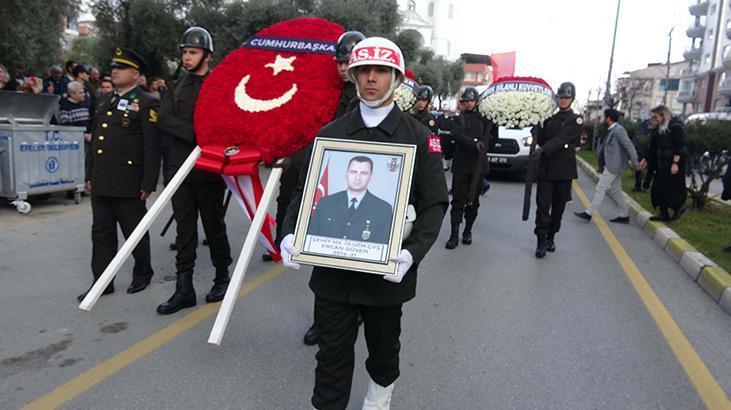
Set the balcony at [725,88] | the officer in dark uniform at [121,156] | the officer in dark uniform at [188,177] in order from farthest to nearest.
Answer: the balcony at [725,88], the officer in dark uniform at [121,156], the officer in dark uniform at [188,177]

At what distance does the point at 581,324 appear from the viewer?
176 inches

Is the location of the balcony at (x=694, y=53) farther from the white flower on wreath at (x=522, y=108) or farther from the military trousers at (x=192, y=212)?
the military trousers at (x=192, y=212)

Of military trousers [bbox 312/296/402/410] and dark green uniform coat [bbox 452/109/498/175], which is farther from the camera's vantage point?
dark green uniform coat [bbox 452/109/498/175]

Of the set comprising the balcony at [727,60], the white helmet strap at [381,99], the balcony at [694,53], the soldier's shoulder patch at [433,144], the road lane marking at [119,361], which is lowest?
the road lane marking at [119,361]

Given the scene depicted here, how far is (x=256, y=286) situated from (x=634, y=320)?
3.22 meters

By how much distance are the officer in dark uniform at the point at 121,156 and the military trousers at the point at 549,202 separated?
14.0 feet

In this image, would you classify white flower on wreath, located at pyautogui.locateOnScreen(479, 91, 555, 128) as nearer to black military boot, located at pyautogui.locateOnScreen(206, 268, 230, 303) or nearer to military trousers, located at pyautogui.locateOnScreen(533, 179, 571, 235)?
military trousers, located at pyautogui.locateOnScreen(533, 179, 571, 235)

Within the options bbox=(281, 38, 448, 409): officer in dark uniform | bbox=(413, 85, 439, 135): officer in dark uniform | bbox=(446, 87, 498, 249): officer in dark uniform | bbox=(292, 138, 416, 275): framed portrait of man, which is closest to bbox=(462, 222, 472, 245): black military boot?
bbox=(446, 87, 498, 249): officer in dark uniform

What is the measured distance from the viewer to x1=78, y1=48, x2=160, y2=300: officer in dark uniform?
Answer: 454 cm

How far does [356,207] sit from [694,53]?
8352 centimetres

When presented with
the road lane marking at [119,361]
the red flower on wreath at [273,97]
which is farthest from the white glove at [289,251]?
the road lane marking at [119,361]

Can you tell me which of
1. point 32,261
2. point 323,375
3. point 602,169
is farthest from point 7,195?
point 602,169

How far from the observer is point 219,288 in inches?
183

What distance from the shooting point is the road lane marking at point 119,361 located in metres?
3.04
